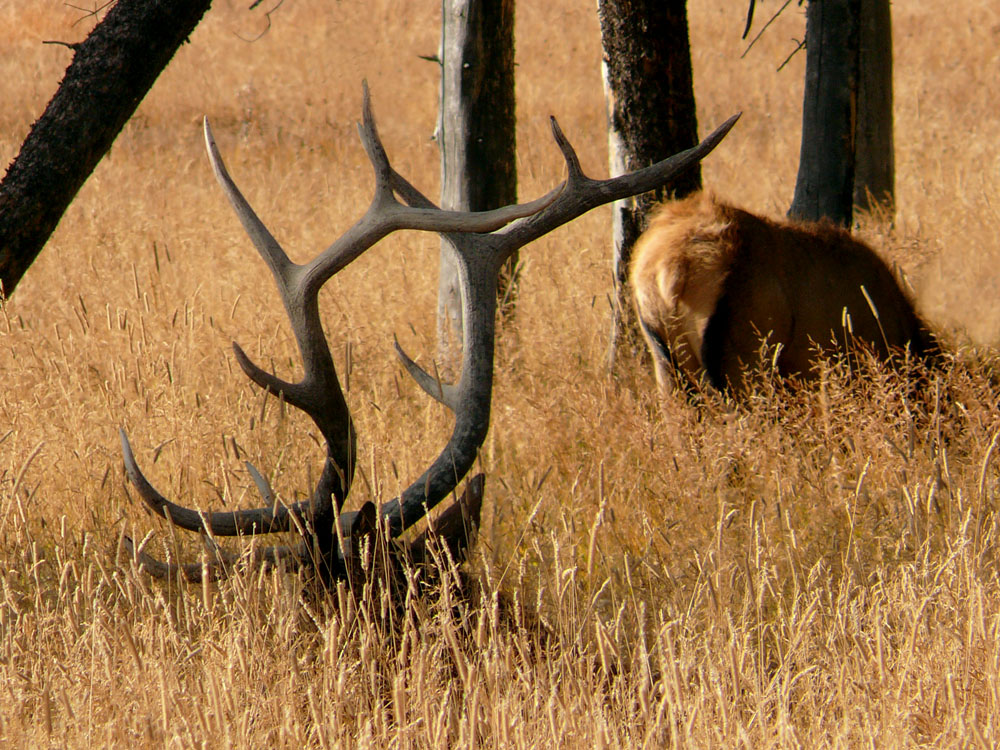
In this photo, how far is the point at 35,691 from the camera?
2457 millimetres

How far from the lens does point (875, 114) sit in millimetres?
7609

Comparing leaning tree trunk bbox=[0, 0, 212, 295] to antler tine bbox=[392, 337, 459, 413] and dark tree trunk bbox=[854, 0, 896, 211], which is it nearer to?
antler tine bbox=[392, 337, 459, 413]

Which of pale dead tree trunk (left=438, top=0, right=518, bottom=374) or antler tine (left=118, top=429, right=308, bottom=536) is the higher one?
pale dead tree trunk (left=438, top=0, right=518, bottom=374)

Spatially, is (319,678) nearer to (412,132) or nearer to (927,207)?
(927,207)

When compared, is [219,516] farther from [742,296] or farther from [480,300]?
Result: [742,296]

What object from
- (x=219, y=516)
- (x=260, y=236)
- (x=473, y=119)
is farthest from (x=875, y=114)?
(x=219, y=516)

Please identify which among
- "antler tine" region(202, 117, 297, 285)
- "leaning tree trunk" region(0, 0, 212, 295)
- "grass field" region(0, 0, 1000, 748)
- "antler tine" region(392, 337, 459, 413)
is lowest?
"grass field" region(0, 0, 1000, 748)

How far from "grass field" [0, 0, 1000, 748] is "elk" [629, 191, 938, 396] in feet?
0.66

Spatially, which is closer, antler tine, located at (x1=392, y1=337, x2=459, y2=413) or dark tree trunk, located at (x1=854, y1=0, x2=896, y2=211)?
antler tine, located at (x1=392, y1=337, x2=459, y2=413)

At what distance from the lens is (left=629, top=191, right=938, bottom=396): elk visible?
434 cm

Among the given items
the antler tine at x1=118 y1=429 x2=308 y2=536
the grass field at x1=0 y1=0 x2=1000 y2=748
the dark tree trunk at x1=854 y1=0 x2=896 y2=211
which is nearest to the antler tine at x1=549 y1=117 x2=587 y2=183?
the grass field at x1=0 y1=0 x2=1000 y2=748

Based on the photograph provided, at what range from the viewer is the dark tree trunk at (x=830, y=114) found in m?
6.64

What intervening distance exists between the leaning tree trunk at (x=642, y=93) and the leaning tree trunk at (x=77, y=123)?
220 cm

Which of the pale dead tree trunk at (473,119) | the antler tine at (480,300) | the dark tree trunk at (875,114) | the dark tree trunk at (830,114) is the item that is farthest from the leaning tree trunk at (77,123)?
the dark tree trunk at (875,114)
